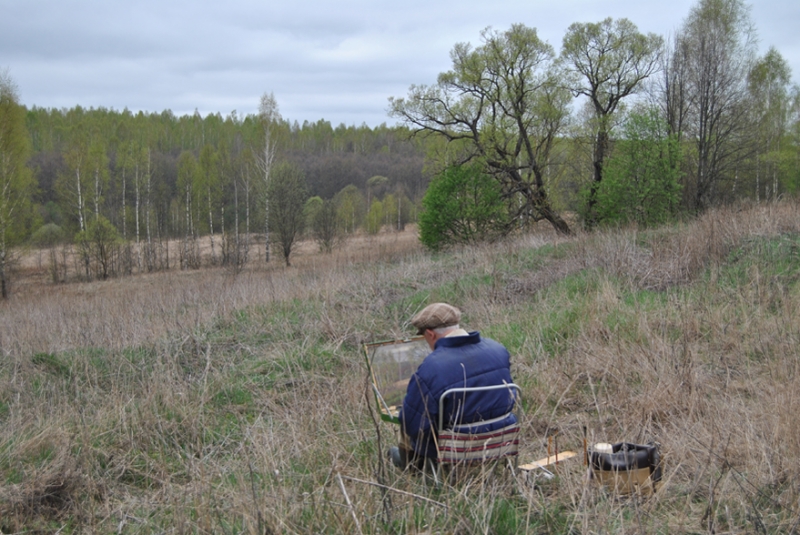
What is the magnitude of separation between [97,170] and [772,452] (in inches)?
1432

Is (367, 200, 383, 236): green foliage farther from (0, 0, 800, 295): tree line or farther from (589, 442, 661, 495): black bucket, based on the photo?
(589, 442, 661, 495): black bucket

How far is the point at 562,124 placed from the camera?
78.1 ft

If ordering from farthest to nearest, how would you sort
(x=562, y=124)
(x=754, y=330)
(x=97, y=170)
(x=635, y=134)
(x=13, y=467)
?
(x=97, y=170), (x=562, y=124), (x=635, y=134), (x=754, y=330), (x=13, y=467)

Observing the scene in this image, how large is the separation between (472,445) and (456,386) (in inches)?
12.3

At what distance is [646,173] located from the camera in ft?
60.0

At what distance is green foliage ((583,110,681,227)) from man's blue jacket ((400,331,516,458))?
16.3 m

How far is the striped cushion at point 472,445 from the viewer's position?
9.70 ft

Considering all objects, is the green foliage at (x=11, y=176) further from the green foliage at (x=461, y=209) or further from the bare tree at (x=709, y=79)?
the bare tree at (x=709, y=79)

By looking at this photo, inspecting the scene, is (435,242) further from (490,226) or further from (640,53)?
(640,53)

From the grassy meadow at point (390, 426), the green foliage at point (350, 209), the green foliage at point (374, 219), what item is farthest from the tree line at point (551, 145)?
the green foliage at point (374, 219)

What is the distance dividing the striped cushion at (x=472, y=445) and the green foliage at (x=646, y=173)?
53.7 feet

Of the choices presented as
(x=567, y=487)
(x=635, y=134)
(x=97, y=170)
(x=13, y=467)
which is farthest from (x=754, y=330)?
(x=97, y=170)

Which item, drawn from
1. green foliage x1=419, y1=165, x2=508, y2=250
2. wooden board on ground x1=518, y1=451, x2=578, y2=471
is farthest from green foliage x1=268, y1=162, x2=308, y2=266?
wooden board on ground x1=518, y1=451, x2=578, y2=471

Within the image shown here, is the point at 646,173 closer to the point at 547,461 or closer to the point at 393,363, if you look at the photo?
the point at 393,363
